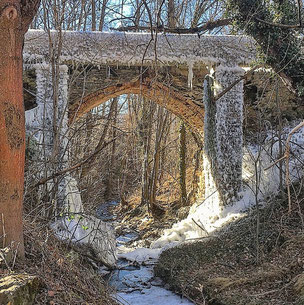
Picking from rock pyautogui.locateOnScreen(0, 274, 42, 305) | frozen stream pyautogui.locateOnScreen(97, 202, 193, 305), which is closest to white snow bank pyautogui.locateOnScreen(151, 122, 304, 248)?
frozen stream pyautogui.locateOnScreen(97, 202, 193, 305)

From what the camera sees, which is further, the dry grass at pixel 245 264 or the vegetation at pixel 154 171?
the dry grass at pixel 245 264

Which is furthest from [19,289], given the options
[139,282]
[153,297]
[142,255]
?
[142,255]

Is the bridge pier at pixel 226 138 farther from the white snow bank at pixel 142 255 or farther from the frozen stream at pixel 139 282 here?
the frozen stream at pixel 139 282

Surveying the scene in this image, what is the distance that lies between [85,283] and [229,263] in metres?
2.63

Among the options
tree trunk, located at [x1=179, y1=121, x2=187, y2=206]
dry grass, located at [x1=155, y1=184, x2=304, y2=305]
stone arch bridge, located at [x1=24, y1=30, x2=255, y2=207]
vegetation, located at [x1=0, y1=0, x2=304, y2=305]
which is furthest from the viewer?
tree trunk, located at [x1=179, y1=121, x2=187, y2=206]

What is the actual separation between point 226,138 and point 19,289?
5.63m

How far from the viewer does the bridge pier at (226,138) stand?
24.2 ft

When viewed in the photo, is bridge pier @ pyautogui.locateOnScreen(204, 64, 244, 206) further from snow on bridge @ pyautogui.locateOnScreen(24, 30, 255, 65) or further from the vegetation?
snow on bridge @ pyautogui.locateOnScreen(24, 30, 255, 65)

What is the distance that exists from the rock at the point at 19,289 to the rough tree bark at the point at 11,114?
14.2 inches

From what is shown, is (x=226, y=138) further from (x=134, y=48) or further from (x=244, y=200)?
(x=134, y=48)

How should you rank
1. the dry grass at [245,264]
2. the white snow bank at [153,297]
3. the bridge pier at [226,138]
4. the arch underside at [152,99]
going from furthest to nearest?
1. the arch underside at [152,99]
2. the bridge pier at [226,138]
3. the white snow bank at [153,297]
4. the dry grass at [245,264]

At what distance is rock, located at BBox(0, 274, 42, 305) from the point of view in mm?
2295

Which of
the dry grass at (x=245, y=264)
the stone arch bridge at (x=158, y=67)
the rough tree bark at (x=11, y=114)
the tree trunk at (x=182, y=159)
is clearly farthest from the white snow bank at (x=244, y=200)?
the rough tree bark at (x=11, y=114)

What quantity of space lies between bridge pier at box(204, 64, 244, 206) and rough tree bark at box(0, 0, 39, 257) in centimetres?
506
